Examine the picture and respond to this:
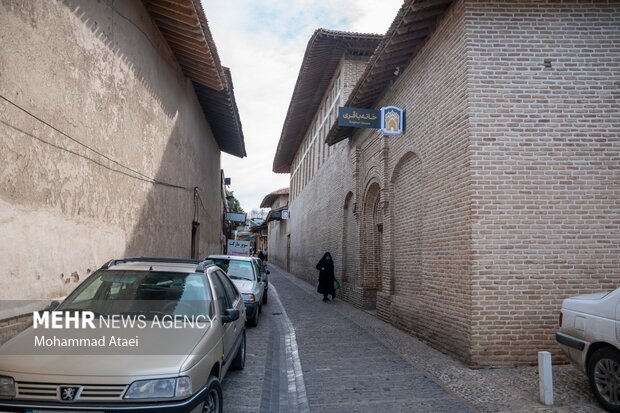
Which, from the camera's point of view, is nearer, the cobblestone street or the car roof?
the car roof

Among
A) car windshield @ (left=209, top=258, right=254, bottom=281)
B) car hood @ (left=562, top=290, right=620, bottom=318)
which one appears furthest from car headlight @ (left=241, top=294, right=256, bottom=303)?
car hood @ (left=562, top=290, right=620, bottom=318)

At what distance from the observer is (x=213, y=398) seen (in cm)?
391

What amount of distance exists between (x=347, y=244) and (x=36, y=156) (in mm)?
12194

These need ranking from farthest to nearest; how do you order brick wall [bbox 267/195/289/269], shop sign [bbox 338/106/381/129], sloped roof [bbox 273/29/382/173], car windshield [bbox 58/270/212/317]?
brick wall [bbox 267/195/289/269] → sloped roof [bbox 273/29/382/173] → shop sign [bbox 338/106/381/129] → car windshield [bbox 58/270/212/317]

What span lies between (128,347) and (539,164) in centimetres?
628

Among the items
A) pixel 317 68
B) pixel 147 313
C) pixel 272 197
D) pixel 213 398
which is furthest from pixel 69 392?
pixel 272 197

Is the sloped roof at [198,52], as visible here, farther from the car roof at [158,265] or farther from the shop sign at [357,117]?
the car roof at [158,265]

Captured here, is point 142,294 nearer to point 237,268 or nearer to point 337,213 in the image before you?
point 237,268

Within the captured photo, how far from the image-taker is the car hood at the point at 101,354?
310 cm

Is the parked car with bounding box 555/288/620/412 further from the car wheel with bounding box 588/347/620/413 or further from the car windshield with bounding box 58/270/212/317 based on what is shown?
the car windshield with bounding box 58/270/212/317

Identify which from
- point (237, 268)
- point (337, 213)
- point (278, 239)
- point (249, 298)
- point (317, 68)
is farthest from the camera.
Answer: point (278, 239)

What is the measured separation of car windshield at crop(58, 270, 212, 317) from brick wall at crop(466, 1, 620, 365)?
4219 millimetres

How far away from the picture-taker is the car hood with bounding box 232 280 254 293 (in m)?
10.0

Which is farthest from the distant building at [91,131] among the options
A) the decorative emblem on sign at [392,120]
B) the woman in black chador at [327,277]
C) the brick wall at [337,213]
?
the brick wall at [337,213]
